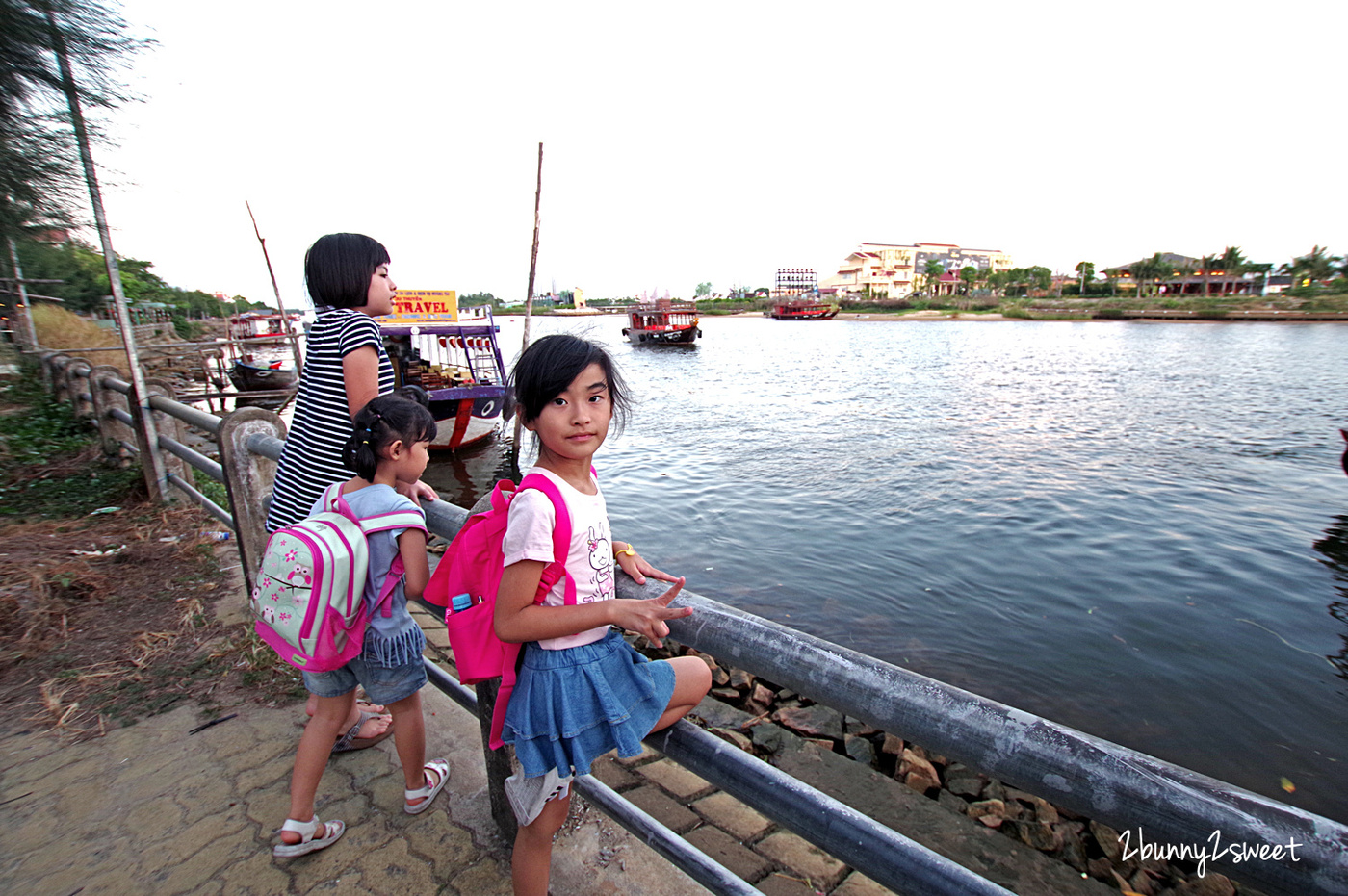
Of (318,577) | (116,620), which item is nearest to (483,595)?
(318,577)

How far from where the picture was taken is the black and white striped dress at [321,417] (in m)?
2.18

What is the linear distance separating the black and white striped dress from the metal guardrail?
1.30 m

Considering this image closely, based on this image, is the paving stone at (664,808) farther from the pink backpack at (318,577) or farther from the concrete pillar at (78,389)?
the concrete pillar at (78,389)

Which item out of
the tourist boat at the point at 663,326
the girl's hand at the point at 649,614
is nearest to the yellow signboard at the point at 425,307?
the girl's hand at the point at 649,614

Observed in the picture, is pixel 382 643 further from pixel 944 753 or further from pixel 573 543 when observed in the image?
pixel 944 753

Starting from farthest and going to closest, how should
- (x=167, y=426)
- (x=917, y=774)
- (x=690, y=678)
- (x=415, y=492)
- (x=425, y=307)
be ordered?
(x=425, y=307)
(x=167, y=426)
(x=917, y=774)
(x=415, y=492)
(x=690, y=678)

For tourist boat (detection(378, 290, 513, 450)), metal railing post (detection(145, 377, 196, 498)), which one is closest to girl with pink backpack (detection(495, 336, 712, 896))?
metal railing post (detection(145, 377, 196, 498))

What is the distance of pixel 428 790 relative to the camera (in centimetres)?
220

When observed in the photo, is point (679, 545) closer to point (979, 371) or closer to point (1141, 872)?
point (1141, 872)

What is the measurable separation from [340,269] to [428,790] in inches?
70.2

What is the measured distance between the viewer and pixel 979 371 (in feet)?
107

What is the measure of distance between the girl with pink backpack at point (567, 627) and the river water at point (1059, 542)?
1.17 ft

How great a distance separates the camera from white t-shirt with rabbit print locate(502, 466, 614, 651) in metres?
1.32

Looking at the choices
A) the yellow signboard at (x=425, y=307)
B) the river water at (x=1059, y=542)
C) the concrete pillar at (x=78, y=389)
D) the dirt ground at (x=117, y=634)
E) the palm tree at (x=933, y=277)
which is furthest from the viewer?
the palm tree at (x=933, y=277)
